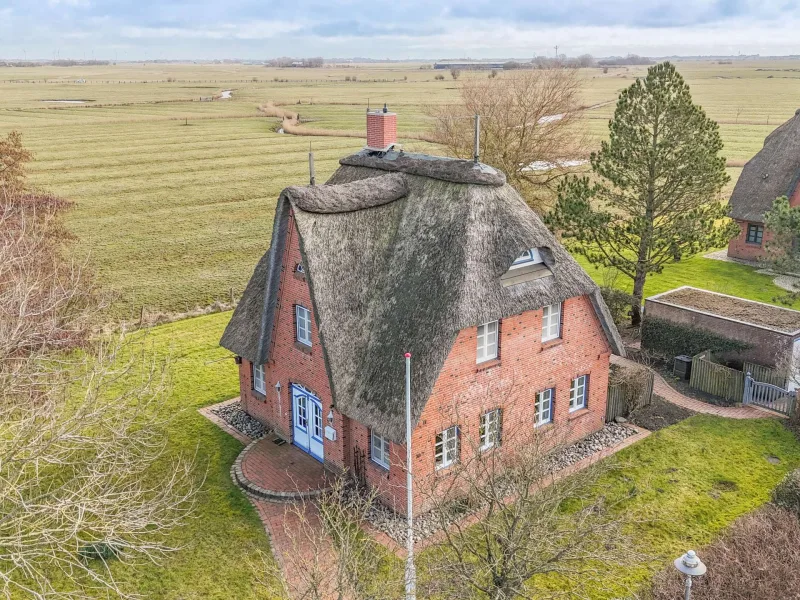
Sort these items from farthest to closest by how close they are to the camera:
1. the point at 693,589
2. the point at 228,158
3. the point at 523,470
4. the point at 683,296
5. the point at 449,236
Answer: the point at 228,158
the point at 683,296
the point at 449,236
the point at 693,589
the point at 523,470

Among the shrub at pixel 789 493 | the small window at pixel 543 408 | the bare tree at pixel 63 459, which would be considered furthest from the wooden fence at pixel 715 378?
the bare tree at pixel 63 459

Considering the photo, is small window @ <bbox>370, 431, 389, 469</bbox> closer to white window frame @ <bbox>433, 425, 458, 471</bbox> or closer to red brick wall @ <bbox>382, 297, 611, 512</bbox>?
Result: red brick wall @ <bbox>382, 297, 611, 512</bbox>

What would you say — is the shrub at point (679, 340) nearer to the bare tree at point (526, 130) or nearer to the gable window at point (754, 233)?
the bare tree at point (526, 130)

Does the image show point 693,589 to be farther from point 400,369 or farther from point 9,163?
point 9,163

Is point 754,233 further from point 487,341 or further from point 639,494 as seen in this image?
point 487,341

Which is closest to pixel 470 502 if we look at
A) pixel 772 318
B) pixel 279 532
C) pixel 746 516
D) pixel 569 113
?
pixel 279 532

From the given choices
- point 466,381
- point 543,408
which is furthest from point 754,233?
point 466,381
